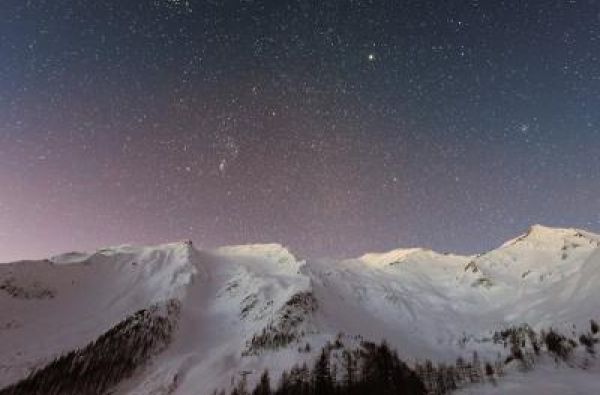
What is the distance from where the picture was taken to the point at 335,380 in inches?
7495

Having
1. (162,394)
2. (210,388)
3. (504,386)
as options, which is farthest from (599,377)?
(162,394)

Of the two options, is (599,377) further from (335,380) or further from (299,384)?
(299,384)

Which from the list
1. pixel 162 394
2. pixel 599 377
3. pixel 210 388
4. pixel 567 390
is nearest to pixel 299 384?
pixel 210 388

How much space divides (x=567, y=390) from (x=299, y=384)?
79.3 meters

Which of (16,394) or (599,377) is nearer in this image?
(599,377)

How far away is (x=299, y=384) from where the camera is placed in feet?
619

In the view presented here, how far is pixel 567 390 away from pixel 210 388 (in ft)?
352

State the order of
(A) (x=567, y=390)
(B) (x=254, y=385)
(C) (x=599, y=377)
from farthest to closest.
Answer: (B) (x=254, y=385)
(C) (x=599, y=377)
(A) (x=567, y=390)

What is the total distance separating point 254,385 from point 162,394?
31.9 metres

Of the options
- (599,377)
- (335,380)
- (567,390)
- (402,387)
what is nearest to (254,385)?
(335,380)

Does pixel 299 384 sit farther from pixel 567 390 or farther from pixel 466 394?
pixel 567 390

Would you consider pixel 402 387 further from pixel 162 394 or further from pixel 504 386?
pixel 162 394

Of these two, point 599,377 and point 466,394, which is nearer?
point 599,377

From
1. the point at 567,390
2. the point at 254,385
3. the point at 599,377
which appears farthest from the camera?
the point at 254,385
